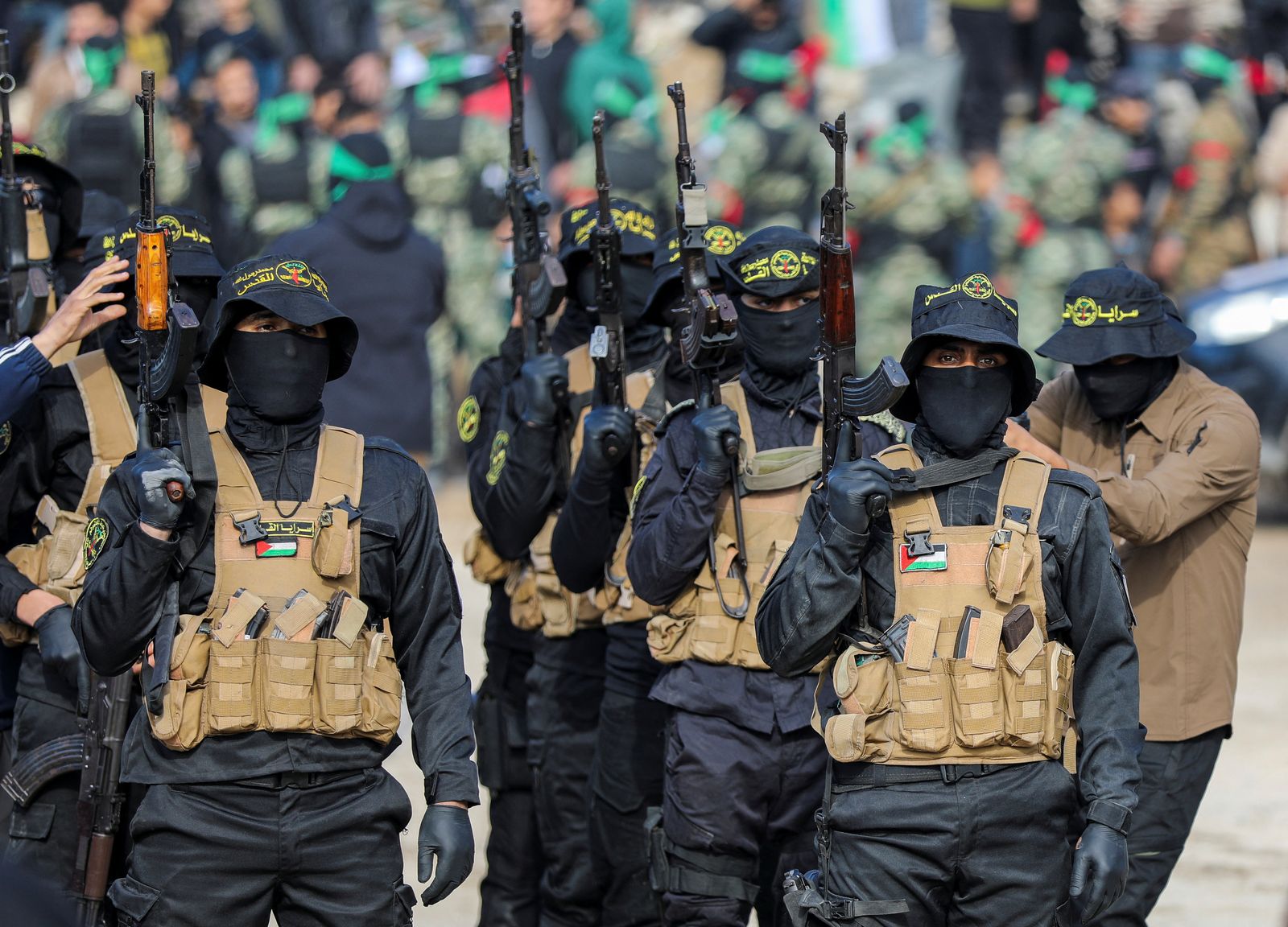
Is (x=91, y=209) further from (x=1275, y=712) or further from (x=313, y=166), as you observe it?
(x=313, y=166)

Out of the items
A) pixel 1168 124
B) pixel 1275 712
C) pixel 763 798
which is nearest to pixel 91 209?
pixel 763 798

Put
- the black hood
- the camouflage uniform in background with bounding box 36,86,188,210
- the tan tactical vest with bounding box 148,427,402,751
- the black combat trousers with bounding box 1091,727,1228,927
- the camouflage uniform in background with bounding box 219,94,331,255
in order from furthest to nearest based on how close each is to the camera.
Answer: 1. the camouflage uniform in background with bounding box 219,94,331,255
2. the camouflage uniform in background with bounding box 36,86,188,210
3. the black hood
4. the black combat trousers with bounding box 1091,727,1228,927
5. the tan tactical vest with bounding box 148,427,402,751

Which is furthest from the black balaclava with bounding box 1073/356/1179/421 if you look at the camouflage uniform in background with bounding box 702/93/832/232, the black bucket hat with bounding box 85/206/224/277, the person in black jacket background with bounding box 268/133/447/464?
the camouflage uniform in background with bounding box 702/93/832/232

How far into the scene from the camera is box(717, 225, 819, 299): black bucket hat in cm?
633

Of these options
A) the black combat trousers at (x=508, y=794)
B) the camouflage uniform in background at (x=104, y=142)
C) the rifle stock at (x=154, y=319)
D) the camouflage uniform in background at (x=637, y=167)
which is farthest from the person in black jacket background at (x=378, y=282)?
the rifle stock at (x=154, y=319)

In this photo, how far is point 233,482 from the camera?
5285 millimetres

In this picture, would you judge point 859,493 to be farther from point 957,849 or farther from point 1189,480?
point 1189,480

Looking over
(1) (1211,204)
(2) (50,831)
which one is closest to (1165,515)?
(2) (50,831)

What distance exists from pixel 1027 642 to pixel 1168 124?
44.8 ft

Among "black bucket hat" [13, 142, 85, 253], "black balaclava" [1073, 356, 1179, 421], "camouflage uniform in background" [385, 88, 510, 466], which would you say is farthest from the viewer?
"camouflage uniform in background" [385, 88, 510, 466]

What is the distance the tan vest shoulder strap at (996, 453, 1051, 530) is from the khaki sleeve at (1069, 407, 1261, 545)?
0.99 m

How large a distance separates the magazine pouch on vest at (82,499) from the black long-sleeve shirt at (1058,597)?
2.12m

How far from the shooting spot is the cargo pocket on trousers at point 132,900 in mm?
5043

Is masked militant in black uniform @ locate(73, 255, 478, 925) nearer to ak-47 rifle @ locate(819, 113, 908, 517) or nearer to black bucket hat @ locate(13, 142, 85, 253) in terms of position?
ak-47 rifle @ locate(819, 113, 908, 517)
